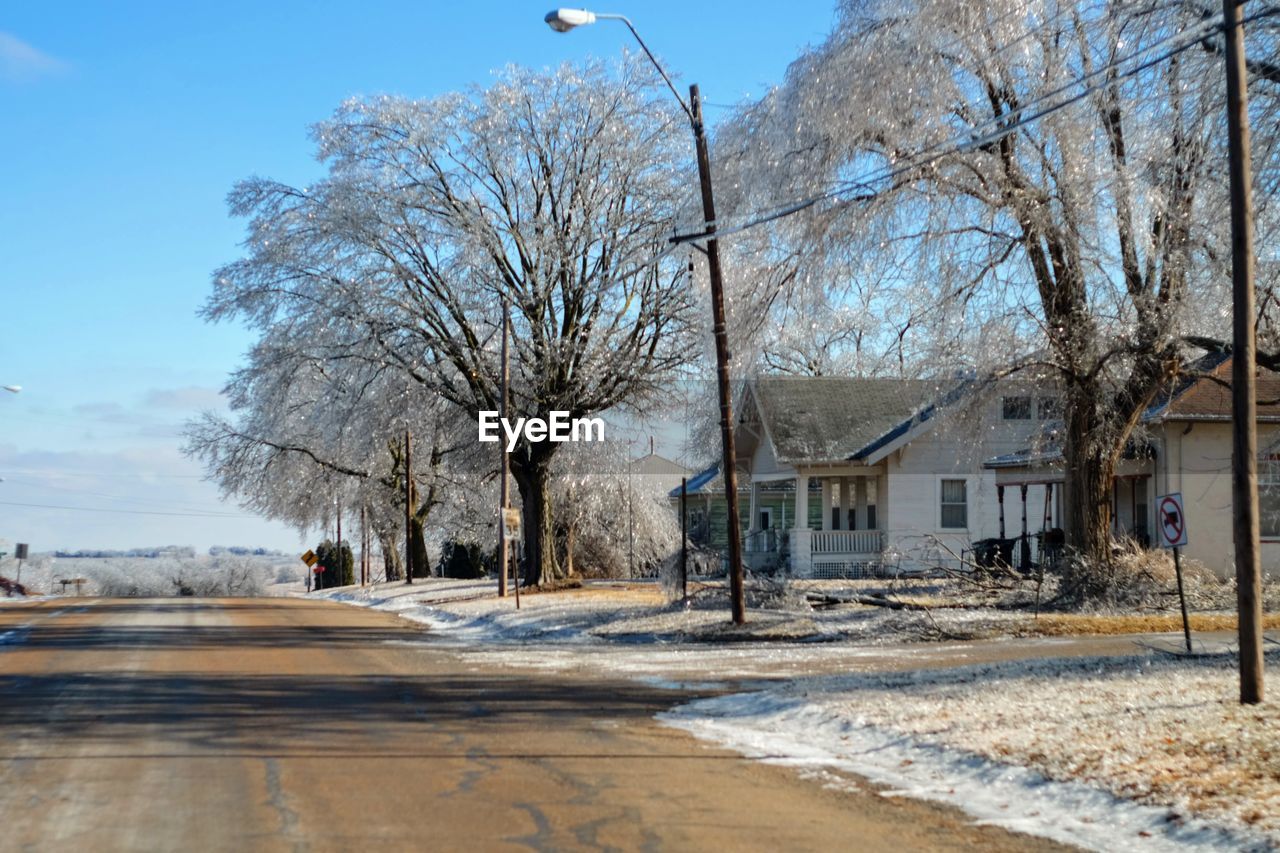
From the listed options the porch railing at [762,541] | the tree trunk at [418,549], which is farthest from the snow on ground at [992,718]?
the tree trunk at [418,549]

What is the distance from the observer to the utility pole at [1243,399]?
10.5 meters

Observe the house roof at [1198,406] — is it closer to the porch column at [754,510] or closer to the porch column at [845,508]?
the porch column at [845,508]

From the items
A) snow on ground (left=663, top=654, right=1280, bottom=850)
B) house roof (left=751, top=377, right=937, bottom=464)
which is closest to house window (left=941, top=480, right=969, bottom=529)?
house roof (left=751, top=377, right=937, bottom=464)

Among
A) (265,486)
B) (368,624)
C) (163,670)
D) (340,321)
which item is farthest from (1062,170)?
(265,486)

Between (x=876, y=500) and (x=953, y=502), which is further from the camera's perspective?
(x=876, y=500)

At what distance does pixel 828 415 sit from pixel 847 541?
3.78m

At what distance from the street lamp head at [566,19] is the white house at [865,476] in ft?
61.8

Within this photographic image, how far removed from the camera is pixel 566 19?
16828 millimetres

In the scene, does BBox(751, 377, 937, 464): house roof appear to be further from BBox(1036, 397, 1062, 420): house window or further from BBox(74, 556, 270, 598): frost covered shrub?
BBox(74, 556, 270, 598): frost covered shrub

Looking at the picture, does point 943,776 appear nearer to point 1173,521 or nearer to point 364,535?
point 1173,521

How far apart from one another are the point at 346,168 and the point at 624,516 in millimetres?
18787

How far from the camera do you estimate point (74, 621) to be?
29797 millimetres

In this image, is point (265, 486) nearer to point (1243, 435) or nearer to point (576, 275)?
Result: point (576, 275)

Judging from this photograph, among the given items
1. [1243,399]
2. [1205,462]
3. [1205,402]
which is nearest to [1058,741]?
[1243,399]
